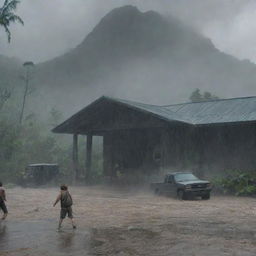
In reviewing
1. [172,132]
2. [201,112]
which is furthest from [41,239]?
[201,112]

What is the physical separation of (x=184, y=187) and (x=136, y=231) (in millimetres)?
9746

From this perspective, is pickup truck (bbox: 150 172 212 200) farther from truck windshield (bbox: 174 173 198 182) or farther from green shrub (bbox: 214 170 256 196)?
green shrub (bbox: 214 170 256 196)

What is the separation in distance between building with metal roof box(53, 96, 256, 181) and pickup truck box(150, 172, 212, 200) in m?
4.19

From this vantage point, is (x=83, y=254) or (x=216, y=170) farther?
(x=216, y=170)

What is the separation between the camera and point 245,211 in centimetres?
1677

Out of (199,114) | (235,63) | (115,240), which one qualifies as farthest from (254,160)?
(235,63)

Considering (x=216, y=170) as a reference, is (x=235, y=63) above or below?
above

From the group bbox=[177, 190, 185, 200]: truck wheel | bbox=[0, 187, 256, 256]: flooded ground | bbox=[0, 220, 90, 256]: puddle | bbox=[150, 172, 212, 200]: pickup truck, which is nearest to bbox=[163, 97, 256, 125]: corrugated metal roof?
bbox=[150, 172, 212, 200]: pickup truck

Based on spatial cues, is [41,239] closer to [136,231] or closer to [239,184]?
[136,231]

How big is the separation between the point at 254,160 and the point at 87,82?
124797mm

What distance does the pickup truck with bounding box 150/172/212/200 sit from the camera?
21.6m

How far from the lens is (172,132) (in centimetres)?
3073

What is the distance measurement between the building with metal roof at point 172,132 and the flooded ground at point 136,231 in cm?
945

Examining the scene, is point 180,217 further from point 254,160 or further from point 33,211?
point 254,160
